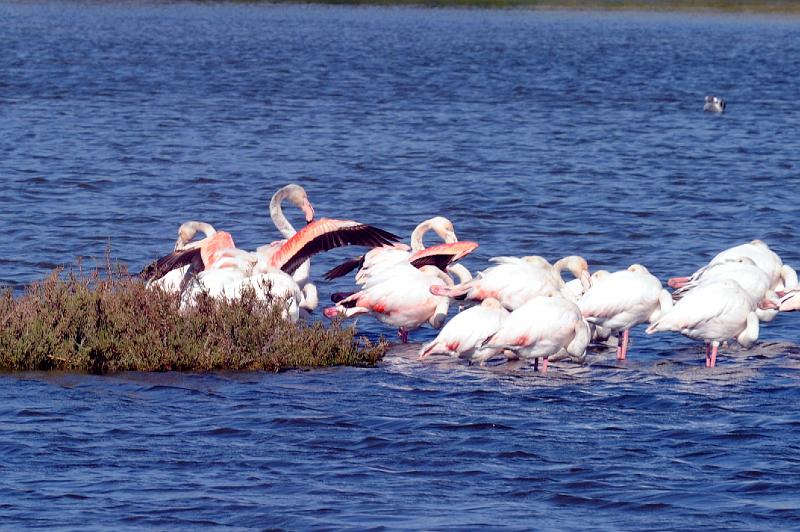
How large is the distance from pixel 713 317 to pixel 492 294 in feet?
5.12

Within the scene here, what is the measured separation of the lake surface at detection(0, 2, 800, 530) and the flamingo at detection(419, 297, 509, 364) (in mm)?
165

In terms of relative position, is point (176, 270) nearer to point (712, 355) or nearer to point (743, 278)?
point (712, 355)

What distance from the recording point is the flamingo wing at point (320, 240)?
35.1 feet

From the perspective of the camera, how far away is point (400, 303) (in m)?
10.4

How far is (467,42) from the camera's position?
2295 inches

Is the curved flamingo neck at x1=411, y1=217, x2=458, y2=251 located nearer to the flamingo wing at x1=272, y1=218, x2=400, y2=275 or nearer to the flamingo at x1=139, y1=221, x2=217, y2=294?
the flamingo wing at x1=272, y1=218, x2=400, y2=275

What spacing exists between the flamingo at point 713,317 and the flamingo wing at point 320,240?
2.25 m

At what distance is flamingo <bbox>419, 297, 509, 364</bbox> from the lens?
9.55 meters

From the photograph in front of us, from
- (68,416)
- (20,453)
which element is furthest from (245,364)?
(20,453)

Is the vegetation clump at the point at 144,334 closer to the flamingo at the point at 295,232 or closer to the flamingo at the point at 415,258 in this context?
the flamingo at the point at 295,232

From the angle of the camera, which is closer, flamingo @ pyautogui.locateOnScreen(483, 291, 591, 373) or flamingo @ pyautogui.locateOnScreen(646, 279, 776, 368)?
flamingo @ pyautogui.locateOnScreen(483, 291, 591, 373)

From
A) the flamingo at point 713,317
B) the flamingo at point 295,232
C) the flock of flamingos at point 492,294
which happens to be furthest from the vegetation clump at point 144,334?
the flamingo at point 713,317

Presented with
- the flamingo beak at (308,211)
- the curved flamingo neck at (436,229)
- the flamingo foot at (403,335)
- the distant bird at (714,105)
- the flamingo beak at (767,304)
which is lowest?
the flamingo foot at (403,335)

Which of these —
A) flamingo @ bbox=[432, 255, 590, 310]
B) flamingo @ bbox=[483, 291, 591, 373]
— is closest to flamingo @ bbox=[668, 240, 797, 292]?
flamingo @ bbox=[432, 255, 590, 310]
